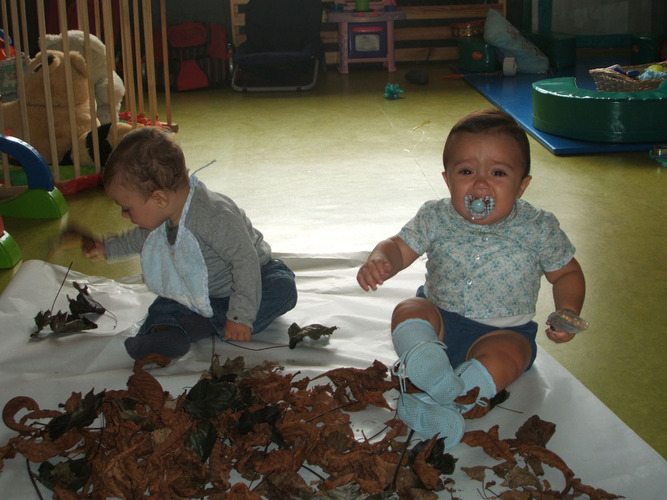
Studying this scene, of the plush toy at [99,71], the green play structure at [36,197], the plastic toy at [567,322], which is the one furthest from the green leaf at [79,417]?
the plush toy at [99,71]

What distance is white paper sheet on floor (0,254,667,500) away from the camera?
4.86 feet

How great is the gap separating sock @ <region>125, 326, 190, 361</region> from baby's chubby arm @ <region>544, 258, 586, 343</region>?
0.93m

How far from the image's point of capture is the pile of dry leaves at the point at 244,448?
1.41m

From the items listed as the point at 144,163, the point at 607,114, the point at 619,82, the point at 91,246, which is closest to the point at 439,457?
the point at 144,163

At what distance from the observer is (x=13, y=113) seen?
3.66 meters

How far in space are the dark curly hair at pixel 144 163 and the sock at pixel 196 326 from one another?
14.5 inches

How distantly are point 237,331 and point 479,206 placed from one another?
697 millimetres

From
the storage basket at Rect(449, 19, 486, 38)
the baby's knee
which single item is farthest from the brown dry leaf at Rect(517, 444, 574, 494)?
the storage basket at Rect(449, 19, 486, 38)

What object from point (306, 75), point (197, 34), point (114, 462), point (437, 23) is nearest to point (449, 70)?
point (437, 23)

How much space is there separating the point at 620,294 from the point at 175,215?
1.33 m

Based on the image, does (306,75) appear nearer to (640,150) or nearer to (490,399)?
(640,150)

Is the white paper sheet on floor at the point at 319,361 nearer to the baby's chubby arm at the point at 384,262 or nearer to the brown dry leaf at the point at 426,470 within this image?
the brown dry leaf at the point at 426,470

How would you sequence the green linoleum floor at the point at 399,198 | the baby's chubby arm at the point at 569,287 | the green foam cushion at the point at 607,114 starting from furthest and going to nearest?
the green foam cushion at the point at 607,114 → the green linoleum floor at the point at 399,198 → the baby's chubby arm at the point at 569,287

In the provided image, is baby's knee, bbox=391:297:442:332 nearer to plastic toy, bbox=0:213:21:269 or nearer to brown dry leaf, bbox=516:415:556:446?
brown dry leaf, bbox=516:415:556:446
